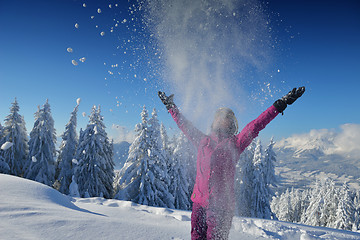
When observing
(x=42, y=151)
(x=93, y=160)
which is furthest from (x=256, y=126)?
(x=42, y=151)

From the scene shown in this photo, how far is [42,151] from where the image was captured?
901 inches

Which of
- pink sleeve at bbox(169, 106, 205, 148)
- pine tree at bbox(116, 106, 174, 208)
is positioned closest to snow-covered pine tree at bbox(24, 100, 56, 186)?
pine tree at bbox(116, 106, 174, 208)

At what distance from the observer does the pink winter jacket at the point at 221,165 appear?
3.00 m

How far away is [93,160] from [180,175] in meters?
10.1

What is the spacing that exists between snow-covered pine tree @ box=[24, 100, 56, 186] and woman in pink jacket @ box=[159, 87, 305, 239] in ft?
84.1

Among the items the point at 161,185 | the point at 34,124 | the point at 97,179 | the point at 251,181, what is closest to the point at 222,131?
the point at 161,185

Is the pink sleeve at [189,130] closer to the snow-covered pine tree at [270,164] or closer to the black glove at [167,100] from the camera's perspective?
the black glove at [167,100]

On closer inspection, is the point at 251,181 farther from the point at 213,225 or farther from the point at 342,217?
the point at 213,225

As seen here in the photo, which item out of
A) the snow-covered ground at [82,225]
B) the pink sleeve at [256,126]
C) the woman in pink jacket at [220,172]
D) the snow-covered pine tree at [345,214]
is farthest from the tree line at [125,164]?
the pink sleeve at [256,126]

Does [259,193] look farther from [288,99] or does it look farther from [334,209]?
[288,99]

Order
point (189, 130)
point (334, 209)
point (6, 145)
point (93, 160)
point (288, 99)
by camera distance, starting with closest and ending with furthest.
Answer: point (288, 99)
point (189, 130)
point (93, 160)
point (6, 145)
point (334, 209)

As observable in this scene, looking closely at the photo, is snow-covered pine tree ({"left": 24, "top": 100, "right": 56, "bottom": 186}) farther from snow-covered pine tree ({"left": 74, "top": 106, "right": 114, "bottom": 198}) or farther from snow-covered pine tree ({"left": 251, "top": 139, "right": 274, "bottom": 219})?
snow-covered pine tree ({"left": 251, "top": 139, "right": 274, "bottom": 219})

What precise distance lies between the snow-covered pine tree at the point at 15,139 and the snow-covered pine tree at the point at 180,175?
19.8 m

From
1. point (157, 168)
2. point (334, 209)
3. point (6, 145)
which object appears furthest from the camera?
point (334, 209)
